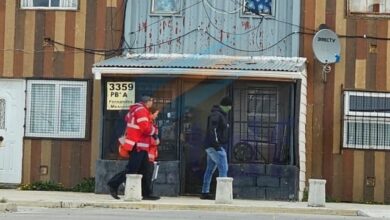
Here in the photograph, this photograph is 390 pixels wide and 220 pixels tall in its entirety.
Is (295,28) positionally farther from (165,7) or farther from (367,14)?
(165,7)

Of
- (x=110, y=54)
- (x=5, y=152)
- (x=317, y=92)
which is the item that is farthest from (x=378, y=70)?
(x=5, y=152)

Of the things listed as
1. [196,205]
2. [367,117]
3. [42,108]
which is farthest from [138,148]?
[367,117]

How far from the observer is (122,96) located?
640 inches

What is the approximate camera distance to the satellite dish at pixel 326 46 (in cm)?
1617

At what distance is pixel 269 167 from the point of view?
→ 15836mm

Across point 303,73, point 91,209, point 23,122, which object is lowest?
point 91,209

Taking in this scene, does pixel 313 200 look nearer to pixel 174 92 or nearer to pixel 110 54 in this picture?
pixel 174 92

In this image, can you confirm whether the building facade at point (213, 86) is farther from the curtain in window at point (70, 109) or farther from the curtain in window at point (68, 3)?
the curtain in window at point (68, 3)

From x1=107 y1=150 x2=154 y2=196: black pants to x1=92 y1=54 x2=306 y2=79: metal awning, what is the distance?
178 centimetres

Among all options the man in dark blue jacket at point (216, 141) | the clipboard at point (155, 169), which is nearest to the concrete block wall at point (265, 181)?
the man in dark blue jacket at point (216, 141)

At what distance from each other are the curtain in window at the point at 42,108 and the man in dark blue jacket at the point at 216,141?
376cm

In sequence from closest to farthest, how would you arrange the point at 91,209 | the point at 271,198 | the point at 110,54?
the point at 91,209
the point at 271,198
the point at 110,54

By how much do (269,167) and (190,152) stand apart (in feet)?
5.55

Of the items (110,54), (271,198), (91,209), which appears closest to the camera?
(91,209)
